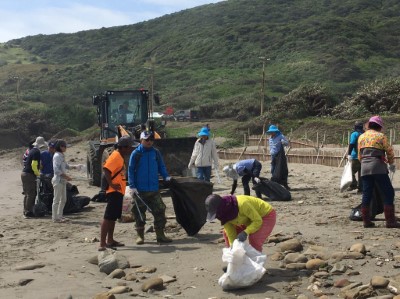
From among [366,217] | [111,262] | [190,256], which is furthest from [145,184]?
[366,217]

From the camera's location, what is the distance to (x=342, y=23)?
85500 mm

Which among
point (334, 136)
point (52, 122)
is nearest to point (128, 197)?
point (334, 136)

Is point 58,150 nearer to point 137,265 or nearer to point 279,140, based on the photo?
point 137,265

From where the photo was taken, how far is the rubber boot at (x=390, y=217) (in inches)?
330

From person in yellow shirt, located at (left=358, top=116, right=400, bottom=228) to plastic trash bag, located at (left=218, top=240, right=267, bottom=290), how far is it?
283 centimetres

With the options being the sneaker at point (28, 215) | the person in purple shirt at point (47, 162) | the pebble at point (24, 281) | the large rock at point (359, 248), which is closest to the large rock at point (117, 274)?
the pebble at point (24, 281)

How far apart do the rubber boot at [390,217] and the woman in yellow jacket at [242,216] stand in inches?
92.8

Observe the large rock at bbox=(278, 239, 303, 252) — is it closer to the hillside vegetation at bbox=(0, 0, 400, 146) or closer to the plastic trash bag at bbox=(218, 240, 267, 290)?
the plastic trash bag at bbox=(218, 240, 267, 290)

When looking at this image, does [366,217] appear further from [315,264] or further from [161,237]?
[161,237]

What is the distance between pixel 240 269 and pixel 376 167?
9.97ft

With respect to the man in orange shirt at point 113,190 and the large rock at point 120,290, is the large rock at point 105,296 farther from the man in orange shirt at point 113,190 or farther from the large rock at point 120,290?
the man in orange shirt at point 113,190

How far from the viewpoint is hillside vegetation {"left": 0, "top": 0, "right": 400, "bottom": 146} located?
3647 cm

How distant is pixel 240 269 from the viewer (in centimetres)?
623

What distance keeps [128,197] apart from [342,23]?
8109 centimetres
